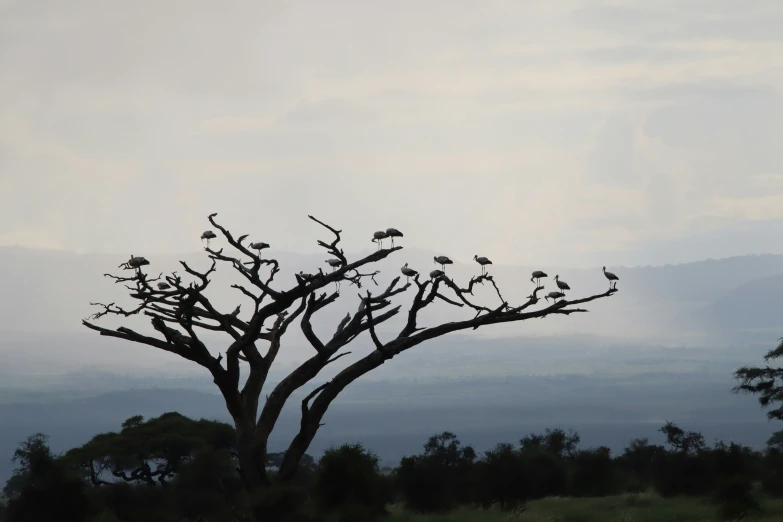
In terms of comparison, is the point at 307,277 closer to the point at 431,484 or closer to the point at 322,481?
the point at 322,481

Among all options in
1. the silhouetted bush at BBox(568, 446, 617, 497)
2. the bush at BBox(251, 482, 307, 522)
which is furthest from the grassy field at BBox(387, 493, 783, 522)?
the bush at BBox(251, 482, 307, 522)

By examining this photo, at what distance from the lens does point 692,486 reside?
157 ft

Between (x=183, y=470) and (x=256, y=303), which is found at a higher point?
(x=256, y=303)

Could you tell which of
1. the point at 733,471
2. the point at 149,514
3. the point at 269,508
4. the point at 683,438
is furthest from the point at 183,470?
the point at 683,438

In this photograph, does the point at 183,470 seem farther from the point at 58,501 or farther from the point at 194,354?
the point at 194,354

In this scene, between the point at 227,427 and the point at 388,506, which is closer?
the point at 388,506

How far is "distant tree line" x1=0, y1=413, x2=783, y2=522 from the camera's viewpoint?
33625 mm

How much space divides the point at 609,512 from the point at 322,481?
1084 cm

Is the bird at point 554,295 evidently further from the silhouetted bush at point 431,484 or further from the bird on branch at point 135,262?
the silhouetted bush at point 431,484

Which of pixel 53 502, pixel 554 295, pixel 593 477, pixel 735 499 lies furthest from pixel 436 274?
pixel 593 477

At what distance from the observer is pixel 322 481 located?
33688 millimetres

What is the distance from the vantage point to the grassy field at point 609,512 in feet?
120

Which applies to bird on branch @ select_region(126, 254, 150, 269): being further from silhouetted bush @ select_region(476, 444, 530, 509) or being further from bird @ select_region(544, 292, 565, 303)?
silhouetted bush @ select_region(476, 444, 530, 509)

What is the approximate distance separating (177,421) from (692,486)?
83.2ft
